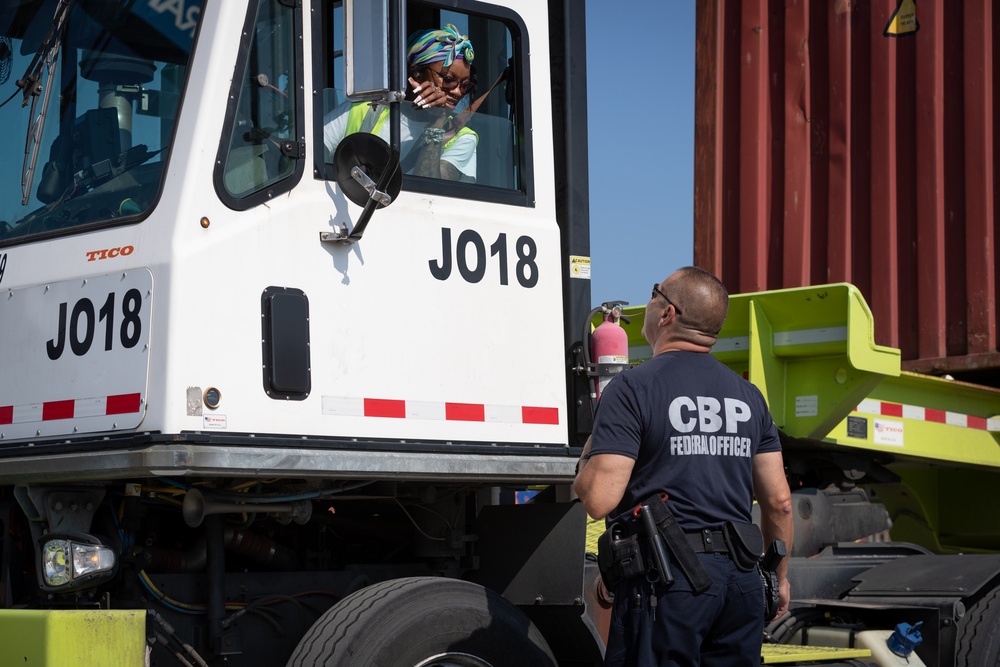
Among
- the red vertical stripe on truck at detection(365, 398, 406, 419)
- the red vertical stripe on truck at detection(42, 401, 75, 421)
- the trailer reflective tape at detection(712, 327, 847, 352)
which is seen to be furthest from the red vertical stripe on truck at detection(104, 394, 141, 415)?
the trailer reflective tape at detection(712, 327, 847, 352)

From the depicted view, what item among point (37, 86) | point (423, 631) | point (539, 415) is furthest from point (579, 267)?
point (37, 86)

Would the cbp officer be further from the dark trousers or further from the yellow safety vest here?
the yellow safety vest

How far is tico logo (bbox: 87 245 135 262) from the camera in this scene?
3.47m

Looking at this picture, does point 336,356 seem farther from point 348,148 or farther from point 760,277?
point 760,277

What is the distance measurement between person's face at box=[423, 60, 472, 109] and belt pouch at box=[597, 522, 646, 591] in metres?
1.54

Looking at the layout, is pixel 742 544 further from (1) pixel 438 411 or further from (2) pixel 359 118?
(2) pixel 359 118

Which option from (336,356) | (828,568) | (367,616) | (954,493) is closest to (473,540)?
(367,616)

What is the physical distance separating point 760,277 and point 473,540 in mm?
3600

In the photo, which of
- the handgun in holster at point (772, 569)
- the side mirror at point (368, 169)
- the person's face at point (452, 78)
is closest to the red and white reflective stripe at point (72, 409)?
the side mirror at point (368, 169)

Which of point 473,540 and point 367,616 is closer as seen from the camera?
point 367,616

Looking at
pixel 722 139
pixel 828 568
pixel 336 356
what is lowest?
pixel 828 568

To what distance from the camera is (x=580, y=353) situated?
4.22m

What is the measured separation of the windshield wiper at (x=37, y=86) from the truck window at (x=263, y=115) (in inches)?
26.9

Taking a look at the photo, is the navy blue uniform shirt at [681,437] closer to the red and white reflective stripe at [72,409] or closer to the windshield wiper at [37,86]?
the red and white reflective stripe at [72,409]
